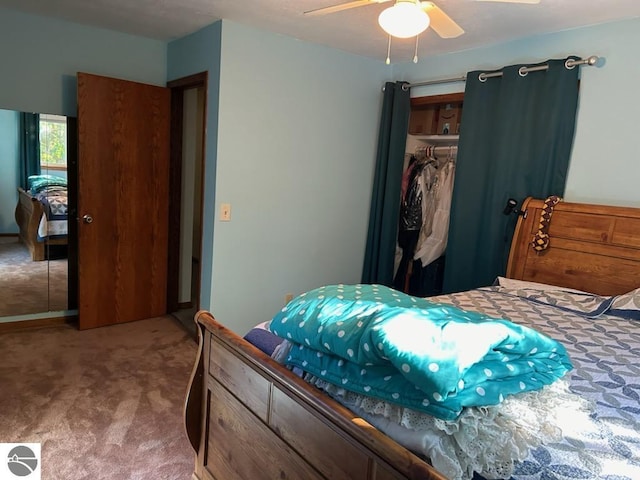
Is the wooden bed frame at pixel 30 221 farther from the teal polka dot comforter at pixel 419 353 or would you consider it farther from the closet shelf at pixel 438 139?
the closet shelf at pixel 438 139

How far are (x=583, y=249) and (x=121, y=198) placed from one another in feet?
10.6

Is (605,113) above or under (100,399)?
above

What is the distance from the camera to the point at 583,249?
256 cm

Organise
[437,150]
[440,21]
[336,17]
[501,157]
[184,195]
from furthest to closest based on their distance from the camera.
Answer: [184,195] < [437,150] < [501,157] < [336,17] < [440,21]

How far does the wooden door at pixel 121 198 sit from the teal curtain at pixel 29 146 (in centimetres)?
32

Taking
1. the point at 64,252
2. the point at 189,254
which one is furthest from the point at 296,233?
the point at 64,252

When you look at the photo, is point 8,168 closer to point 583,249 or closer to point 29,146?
point 29,146

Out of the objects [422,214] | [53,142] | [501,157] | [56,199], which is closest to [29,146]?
[53,142]

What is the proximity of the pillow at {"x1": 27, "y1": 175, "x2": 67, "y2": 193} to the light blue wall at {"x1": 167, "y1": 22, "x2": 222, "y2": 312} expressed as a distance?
123 centimetres

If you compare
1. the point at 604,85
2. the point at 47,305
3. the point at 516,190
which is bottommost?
the point at 47,305

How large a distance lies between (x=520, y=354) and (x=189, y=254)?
3429 mm

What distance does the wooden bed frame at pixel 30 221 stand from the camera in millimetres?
3299

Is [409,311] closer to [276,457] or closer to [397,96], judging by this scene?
[276,457]

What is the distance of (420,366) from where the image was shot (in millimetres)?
991
